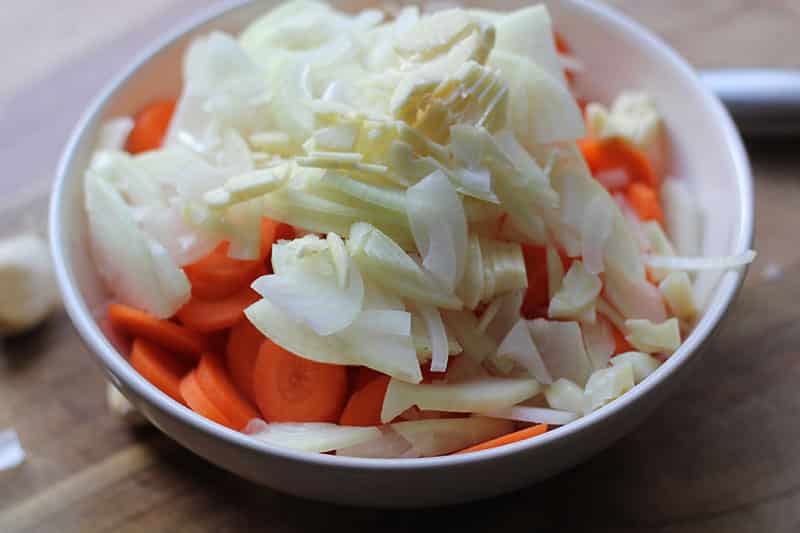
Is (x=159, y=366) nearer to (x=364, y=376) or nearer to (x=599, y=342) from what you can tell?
(x=364, y=376)

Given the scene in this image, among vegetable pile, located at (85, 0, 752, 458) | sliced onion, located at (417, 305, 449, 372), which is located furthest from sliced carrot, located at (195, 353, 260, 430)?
sliced onion, located at (417, 305, 449, 372)

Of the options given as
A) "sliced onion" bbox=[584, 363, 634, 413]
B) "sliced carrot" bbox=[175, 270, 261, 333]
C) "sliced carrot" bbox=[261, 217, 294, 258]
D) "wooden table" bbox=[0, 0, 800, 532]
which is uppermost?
"sliced carrot" bbox=[261, 217, 294, 258]

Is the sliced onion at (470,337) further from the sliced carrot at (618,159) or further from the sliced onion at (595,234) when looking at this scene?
the sliced carrot at (618,159)

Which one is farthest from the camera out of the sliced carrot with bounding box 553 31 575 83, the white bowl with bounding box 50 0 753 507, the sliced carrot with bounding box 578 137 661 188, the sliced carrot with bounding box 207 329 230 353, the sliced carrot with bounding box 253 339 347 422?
the sliced carrot with bounding box 553 31 575 83

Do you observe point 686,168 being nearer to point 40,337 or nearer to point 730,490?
point 730,490

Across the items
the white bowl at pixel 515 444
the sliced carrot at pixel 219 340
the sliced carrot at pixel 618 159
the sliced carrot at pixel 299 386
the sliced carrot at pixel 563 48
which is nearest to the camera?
the white bowl at pixel 515 444

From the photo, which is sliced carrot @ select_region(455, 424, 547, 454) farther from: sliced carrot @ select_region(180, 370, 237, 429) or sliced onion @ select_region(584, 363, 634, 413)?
sliced carrot @ select_region(180, 370, 237, 429)

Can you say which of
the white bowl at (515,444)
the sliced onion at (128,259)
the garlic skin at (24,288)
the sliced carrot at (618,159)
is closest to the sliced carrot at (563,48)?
the white bowl at (515,444)
